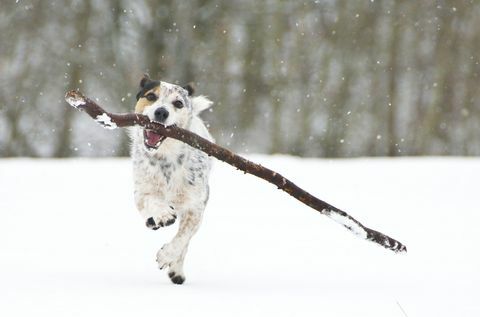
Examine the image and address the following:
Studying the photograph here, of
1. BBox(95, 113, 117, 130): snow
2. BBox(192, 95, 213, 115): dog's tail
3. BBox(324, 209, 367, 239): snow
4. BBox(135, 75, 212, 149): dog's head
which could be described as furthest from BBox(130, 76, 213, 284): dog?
BBox(324, 209, 367, 239): snow

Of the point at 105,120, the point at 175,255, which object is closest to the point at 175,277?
the point at 175,255

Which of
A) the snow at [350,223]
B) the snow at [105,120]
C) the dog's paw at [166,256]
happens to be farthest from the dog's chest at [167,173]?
the snow at [350,223]

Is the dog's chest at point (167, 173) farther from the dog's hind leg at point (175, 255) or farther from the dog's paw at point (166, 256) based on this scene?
the dog's paw at point (166, 256)

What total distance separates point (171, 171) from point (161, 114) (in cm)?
60

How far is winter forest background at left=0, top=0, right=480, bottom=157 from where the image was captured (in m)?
20.9

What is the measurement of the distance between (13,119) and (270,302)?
16833 mm

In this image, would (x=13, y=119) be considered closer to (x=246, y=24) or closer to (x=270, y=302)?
(x=246, y=24)

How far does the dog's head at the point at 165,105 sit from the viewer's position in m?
6.45

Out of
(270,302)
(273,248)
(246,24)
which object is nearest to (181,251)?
(270,302)

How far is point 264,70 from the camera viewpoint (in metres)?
21.9

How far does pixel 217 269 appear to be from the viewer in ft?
24.0

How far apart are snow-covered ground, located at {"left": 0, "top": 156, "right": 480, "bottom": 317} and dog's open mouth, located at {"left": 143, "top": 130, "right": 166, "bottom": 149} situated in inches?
37.5

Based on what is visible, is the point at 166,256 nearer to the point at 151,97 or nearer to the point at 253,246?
the point at 151,97

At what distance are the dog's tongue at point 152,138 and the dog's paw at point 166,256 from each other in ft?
2.40
